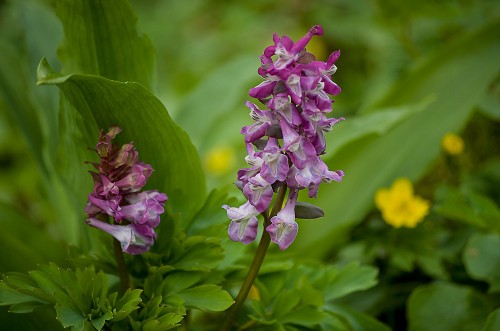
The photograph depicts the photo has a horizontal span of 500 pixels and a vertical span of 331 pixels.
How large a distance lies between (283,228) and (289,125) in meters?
0.16

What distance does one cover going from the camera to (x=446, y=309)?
1.34 m

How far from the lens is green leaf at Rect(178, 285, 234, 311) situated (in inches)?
36.6

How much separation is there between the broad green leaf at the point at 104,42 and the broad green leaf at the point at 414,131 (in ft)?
2.33

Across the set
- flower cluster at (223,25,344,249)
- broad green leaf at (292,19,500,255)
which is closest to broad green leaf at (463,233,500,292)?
broad green leaf at (292,19,500,255)

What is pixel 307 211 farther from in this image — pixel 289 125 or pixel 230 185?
pixel 230 185

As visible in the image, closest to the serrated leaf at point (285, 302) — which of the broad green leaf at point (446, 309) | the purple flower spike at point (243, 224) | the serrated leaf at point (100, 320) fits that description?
the purple flower spike at point (243, 224)

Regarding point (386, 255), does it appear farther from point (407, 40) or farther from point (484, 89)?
point (407, 40)

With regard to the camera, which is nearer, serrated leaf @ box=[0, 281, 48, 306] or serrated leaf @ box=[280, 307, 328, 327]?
serrated leaf @ box=[0, 281, 48, 306]

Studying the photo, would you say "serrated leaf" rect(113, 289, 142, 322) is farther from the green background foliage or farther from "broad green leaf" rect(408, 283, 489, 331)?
"broad green leaf" rect(408, 283, 489, 331)

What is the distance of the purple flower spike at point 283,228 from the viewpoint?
2.84 ft

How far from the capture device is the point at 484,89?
5.95 ft

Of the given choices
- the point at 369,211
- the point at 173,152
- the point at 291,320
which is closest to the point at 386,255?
the point at 369,211

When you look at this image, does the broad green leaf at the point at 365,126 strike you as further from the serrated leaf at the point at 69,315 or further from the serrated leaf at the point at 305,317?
the serrated leaf at the point at 69,315

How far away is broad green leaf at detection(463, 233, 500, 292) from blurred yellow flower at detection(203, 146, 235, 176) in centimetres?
108
